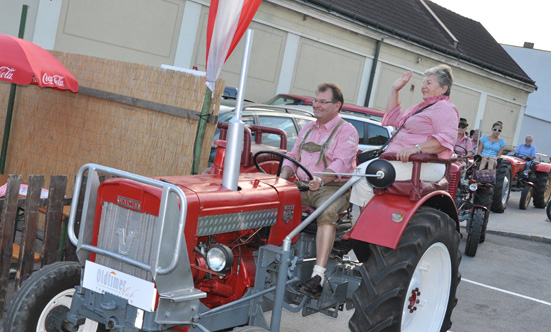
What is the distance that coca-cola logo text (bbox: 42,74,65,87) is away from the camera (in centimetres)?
655

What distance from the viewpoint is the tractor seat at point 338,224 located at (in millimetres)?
4578

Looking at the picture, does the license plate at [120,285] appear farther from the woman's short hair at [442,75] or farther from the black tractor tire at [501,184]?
the black tractor tire at [501,184]

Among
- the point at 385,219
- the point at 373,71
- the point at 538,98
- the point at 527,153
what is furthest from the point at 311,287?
the point at 538,98

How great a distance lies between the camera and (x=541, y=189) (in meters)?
15.9

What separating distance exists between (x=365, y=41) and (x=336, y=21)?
1.76 meters

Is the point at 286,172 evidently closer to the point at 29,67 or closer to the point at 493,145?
the point at 29,67

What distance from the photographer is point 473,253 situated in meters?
9.03

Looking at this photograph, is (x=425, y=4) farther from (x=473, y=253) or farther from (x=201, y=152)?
(x=201, y=152)

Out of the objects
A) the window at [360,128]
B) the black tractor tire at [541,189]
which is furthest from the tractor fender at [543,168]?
the window at [360,128]

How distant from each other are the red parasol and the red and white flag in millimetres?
3139

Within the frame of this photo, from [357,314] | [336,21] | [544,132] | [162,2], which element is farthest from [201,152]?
[544,132]

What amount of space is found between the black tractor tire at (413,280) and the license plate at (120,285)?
4.58ft

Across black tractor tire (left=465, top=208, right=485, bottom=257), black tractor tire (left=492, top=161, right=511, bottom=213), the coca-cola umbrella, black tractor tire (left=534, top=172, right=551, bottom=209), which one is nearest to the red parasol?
the coca-cola umbrella

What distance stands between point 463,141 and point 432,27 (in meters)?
14.0
